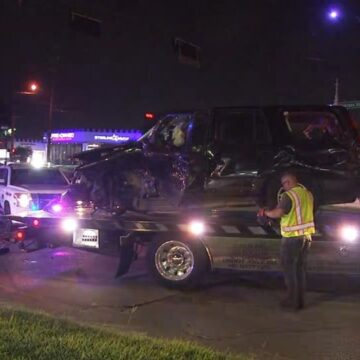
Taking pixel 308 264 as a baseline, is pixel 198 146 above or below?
above

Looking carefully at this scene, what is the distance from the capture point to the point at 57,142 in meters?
68.9

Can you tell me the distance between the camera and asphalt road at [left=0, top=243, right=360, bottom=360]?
623cm

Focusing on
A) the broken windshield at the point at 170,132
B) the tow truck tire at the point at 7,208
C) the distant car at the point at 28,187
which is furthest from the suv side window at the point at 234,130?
the tow truck tire at the point at 7,208

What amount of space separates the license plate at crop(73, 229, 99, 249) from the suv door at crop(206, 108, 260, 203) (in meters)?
1.79

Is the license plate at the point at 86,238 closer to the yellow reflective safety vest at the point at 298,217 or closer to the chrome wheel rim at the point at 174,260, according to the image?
the chrome wheel rim at the point at 174,260

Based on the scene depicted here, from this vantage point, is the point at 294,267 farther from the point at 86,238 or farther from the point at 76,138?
the point at 76,138

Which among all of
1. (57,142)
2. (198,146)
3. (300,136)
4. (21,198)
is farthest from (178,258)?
(57,142)

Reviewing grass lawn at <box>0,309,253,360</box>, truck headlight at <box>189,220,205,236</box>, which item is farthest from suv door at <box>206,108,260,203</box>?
grass lawn at <box>0,309,253,360</box>

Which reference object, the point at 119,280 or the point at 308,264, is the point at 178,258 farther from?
the point at 308,264

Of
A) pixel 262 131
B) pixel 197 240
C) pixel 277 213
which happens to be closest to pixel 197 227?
pixel 197 240

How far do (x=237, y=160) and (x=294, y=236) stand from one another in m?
1.98

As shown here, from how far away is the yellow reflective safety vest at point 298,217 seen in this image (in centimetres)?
762

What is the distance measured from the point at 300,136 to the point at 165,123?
2.06 m

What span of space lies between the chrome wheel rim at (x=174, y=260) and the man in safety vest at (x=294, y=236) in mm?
1472
